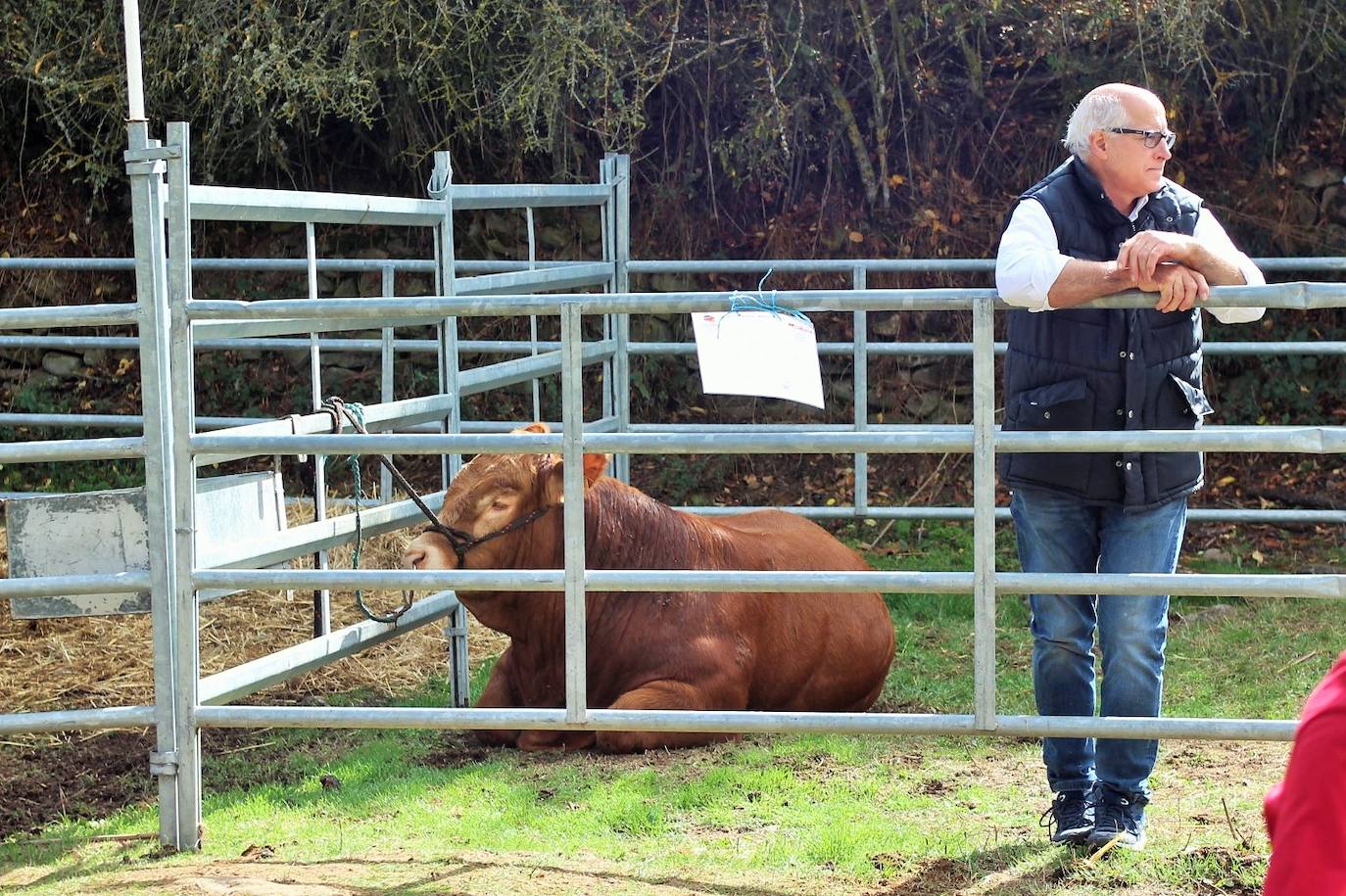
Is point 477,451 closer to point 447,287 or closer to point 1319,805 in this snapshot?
point 447,287

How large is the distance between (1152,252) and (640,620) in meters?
2.21

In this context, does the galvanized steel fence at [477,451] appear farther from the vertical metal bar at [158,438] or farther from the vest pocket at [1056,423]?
the vest pocket at [1056,423]

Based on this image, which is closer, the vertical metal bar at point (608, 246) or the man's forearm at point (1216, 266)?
the man's forearm at point (1216, 266)

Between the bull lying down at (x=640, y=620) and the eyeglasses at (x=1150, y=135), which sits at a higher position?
the eyeglasses at (x=1150, y=135)

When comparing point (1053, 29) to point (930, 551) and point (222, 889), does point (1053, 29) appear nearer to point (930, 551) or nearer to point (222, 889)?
point (930, 551)

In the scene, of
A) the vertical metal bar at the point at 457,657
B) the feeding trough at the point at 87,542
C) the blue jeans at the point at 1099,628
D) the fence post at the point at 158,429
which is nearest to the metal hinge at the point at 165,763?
the fence post at the point at 158,429

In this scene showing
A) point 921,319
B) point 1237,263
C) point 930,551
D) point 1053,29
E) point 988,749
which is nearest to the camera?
point 1237,263

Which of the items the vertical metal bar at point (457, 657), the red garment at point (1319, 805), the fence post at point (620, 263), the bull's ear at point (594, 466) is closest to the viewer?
the red garment at point (1319, 805)

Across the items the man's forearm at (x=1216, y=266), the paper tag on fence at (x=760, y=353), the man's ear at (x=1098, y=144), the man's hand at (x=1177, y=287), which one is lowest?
the paper tag on fence at (x=760, y=353)

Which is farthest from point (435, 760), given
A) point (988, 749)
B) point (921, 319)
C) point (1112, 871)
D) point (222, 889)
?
point (921, 319)

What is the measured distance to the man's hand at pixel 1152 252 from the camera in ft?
11.0

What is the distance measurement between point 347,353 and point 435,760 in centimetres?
635

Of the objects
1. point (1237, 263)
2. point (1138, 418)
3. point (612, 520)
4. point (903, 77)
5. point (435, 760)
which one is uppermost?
point (903, 77)

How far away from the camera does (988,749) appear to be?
15.6 feet
